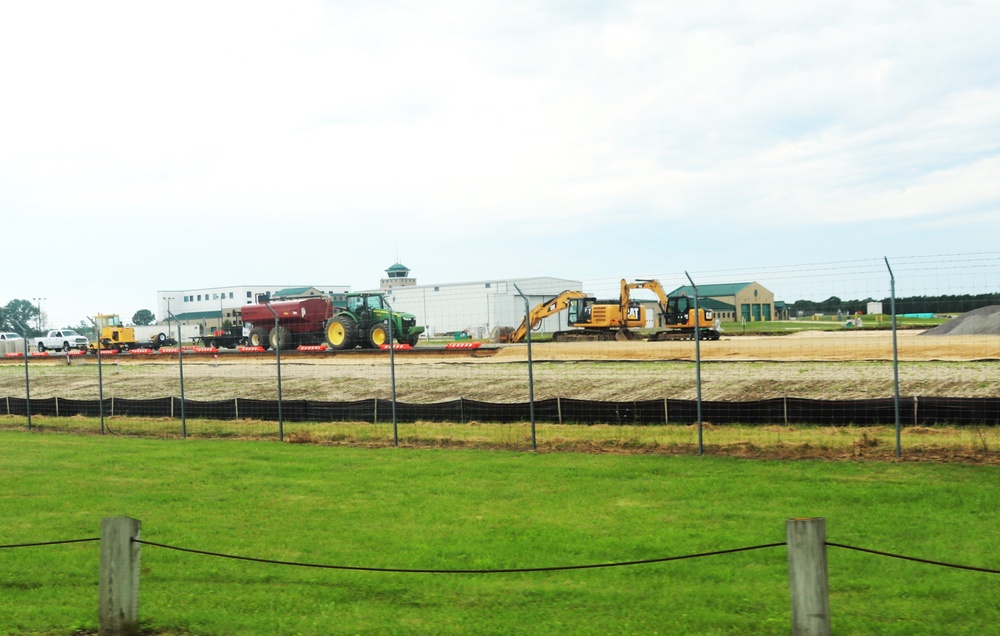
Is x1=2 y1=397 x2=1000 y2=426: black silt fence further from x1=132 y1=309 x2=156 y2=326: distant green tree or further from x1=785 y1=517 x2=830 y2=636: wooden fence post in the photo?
x1=785 y1=517 x2=830 y2=636: wooden fence post

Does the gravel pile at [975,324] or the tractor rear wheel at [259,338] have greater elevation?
the tractor rear wheel at [259,338]

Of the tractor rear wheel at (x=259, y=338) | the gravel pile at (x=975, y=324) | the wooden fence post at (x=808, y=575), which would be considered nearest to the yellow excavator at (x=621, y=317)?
the gravel pile at (x=975, y=324)

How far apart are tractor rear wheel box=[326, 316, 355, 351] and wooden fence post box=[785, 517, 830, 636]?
35420 mm

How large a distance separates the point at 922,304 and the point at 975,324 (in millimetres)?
27136

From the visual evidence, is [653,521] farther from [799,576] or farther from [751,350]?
[751,350]

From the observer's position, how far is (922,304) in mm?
13266

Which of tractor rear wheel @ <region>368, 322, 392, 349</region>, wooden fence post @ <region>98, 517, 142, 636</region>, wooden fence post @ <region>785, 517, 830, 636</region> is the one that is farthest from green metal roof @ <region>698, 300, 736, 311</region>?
wooden fence post @ <region>98, 517, 142, 636</region>

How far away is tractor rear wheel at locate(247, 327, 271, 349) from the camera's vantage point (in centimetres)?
4581

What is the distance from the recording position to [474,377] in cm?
2612

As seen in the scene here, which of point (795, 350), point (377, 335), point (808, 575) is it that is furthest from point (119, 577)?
point (377, 335)

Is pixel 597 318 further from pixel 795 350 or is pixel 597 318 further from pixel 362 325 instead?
pixel 795 350

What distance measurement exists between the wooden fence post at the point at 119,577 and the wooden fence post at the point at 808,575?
408 centimetres

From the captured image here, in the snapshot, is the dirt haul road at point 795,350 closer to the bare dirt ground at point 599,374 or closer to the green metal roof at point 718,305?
the bare dirt ground at point 599,374

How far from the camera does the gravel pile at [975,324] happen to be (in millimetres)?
35794
